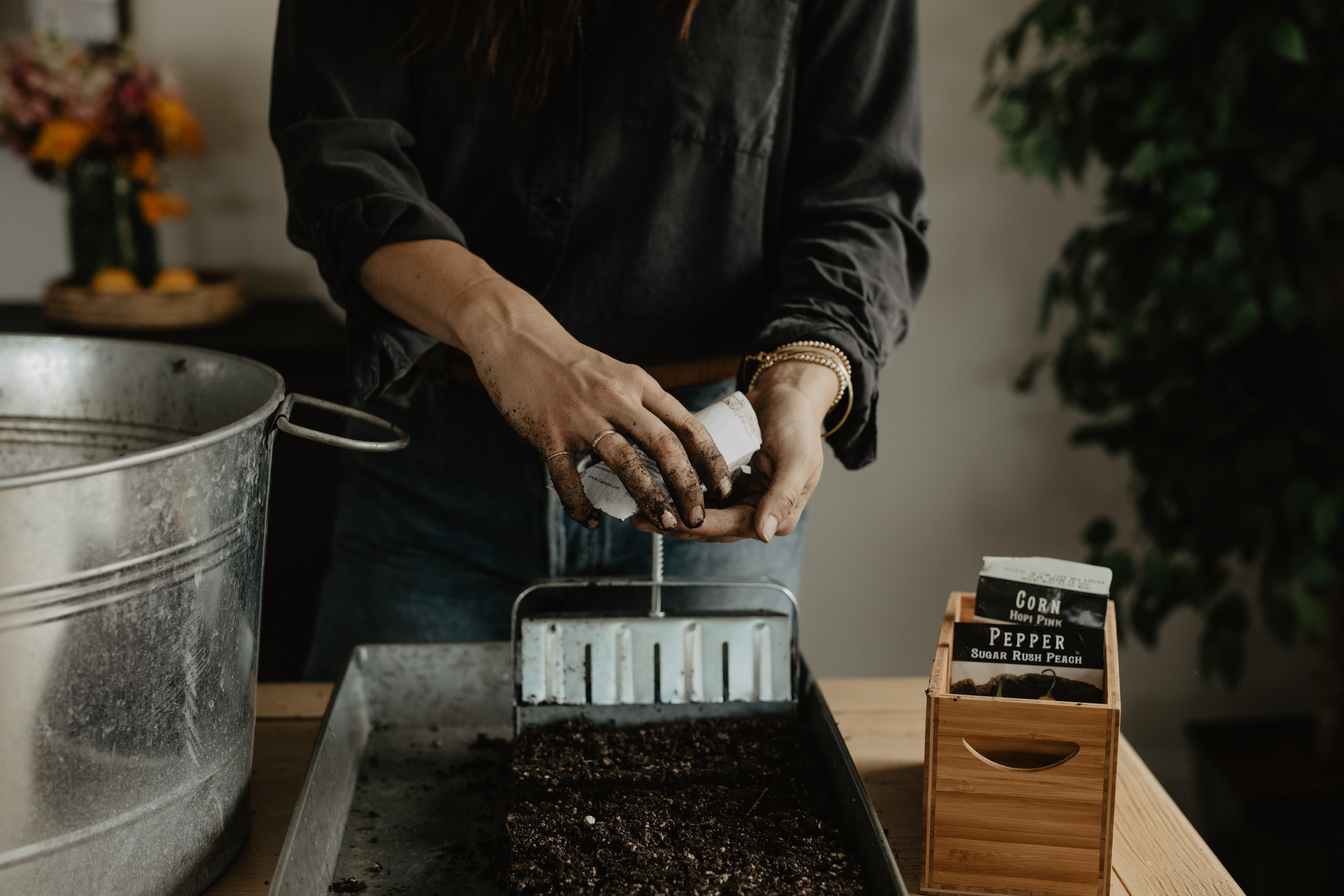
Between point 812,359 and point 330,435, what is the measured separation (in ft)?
1.27

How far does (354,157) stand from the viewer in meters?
0.89

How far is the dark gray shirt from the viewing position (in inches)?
37.2

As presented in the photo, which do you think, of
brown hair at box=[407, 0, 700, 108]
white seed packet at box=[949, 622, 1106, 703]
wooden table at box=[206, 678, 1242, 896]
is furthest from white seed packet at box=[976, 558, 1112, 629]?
brown hair at box=[407, 0, 700, 108]

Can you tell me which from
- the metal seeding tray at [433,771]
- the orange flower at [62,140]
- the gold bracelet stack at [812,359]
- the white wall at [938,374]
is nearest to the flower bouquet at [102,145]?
the orange flower at [62,140]

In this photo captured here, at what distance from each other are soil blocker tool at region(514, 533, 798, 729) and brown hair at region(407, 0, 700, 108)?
17.6 inches

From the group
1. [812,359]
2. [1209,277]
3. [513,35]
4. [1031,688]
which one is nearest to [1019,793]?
[1031,688]

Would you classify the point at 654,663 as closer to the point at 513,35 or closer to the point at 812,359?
the point at 812,359

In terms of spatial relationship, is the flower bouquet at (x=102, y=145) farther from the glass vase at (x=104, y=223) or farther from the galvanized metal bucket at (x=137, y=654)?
the galvanized metal bucket at (x=137, y=654)

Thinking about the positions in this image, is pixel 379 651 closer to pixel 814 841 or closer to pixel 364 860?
pixel 364 860

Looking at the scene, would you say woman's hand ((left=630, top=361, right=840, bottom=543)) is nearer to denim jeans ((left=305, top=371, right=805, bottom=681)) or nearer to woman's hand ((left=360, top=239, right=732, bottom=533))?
woman's hand ((left=360, top=239, right=732, bottom=533))

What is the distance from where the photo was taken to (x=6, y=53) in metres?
1.96

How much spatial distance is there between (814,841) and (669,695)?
18cm

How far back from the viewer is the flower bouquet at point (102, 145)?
6.07 feet

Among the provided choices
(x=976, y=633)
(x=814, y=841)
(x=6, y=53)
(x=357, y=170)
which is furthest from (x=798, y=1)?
(x=6, y=53)
